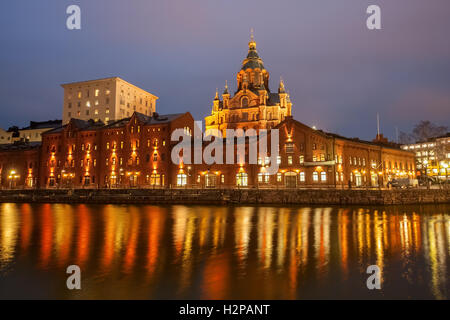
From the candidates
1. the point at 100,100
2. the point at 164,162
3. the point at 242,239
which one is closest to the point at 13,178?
the point at 100,100

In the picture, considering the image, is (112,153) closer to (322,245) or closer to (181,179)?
(181,179)

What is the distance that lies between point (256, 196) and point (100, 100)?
65997 mm

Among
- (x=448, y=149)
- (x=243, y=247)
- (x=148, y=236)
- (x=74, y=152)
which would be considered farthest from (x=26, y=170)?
(x=448, y=149)

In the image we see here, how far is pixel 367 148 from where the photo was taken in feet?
214

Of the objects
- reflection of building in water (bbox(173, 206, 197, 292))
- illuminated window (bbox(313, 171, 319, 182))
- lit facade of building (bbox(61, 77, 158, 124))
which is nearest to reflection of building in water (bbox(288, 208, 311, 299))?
reflection of building in water (bbox(173, 206, 197, 292))

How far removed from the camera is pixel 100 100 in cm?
9288

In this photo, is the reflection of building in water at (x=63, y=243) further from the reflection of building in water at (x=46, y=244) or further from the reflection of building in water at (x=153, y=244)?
the reflection of building in water at (x=153, y=244)

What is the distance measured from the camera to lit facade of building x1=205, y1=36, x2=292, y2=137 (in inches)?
3182

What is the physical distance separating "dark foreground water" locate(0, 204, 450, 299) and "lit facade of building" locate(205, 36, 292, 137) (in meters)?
60.6

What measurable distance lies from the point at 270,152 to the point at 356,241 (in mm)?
38780

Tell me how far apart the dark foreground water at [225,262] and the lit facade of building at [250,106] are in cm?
6058

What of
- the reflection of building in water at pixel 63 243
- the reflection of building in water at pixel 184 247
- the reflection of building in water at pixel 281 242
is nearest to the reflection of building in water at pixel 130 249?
the reflection of building in water at pixel 184 247

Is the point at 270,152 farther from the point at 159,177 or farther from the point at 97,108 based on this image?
the point at 97,108
